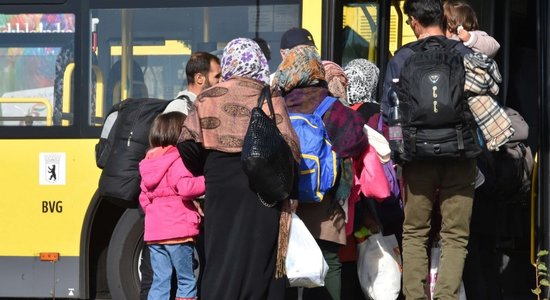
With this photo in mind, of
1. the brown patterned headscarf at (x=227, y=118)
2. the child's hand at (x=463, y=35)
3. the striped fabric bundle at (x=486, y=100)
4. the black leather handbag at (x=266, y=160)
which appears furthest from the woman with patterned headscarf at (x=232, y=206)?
the child's hand at (x=463, y=35)

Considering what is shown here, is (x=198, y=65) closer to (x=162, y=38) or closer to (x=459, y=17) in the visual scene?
(x=162, y=38)

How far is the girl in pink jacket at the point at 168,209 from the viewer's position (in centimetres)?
621

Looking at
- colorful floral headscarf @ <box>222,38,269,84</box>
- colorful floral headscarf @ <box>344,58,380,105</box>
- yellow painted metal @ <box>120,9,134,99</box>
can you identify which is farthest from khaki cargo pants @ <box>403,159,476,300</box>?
yellow painted metal @ <box>120,9,134,99</box>

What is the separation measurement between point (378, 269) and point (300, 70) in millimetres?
1365

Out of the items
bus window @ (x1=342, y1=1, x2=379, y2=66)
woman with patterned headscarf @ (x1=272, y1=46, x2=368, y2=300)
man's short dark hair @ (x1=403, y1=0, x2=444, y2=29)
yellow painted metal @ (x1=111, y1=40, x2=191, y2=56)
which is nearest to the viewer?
woman with patterned headscarf @ (x1=272, y1=46, x2=368, y2=300)

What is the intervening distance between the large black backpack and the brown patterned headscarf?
2.37ft

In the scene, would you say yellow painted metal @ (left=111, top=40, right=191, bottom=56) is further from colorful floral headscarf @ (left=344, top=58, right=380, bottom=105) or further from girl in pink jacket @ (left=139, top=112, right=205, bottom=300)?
colorful floral headscarf @ (left=344, top=58, right=380, bottom=105)

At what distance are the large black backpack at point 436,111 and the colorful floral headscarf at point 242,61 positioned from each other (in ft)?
2.74

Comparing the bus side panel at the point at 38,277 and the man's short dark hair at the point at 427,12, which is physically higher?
the man's short dark hair at the point at 427,12

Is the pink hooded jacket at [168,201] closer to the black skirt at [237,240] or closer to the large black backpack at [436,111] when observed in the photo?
the black skirt at [237,240]

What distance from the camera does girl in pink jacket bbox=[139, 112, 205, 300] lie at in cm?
621

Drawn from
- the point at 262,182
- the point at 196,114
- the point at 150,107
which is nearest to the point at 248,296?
the point at 262,182

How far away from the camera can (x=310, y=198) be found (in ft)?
18.3

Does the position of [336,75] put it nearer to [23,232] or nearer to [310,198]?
[310,198]
